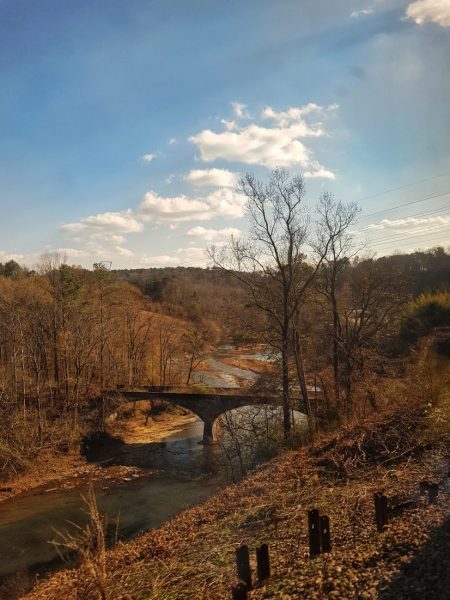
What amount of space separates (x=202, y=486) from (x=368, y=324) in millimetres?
13479

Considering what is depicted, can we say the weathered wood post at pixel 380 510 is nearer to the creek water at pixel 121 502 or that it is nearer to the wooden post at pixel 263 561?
the wooden post at pixel 263 561

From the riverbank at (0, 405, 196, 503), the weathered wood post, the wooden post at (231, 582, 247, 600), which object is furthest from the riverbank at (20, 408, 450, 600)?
the riverbank at (0, 405, 196, 503)

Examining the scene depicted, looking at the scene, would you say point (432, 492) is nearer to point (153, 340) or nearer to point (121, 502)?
point (121, 502)

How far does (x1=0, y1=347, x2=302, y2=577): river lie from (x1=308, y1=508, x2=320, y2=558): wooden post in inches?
373

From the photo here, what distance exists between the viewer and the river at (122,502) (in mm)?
17781

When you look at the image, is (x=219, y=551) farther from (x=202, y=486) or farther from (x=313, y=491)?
(x=202, y=486)

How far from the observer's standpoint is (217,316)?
84.3 metres

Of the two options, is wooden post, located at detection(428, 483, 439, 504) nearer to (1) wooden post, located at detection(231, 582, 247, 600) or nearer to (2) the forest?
(1) wooden post, located at detection(231, 582, 247, 600)

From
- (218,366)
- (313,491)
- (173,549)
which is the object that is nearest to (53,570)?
(173,549)

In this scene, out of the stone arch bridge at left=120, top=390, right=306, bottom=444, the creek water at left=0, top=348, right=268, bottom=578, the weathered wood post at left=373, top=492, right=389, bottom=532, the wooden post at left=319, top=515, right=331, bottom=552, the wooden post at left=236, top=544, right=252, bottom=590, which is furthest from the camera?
the stone arch bridge at left=120, top=390, right=306, bottom=444

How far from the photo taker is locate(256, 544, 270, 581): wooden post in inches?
276

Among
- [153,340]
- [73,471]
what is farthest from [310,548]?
[153,340]

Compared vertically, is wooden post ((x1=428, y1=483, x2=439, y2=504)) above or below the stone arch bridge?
above

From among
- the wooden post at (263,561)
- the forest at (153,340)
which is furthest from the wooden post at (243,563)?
the forest at (153,340)
